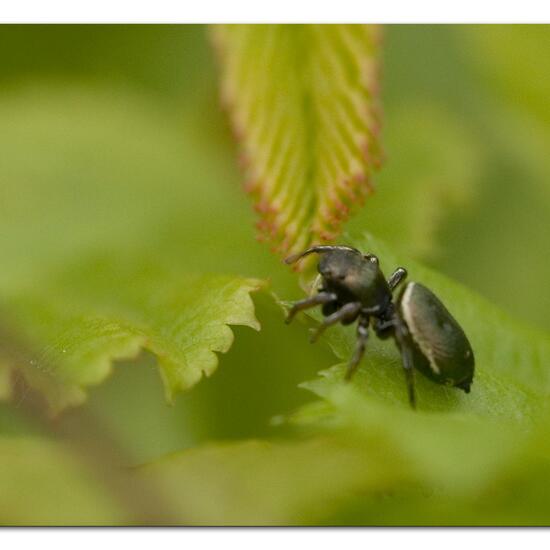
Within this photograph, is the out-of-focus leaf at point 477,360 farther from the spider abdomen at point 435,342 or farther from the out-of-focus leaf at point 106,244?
the out-of-focus leaf at point 106,244

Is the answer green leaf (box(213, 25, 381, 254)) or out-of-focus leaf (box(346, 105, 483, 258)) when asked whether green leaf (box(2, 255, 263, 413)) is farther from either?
A: out-of-focus leaf (box(346, 105, 483, 258))

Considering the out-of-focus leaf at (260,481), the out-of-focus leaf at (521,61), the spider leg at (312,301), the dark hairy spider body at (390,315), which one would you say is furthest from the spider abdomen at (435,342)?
the out-of-focus leaf at (521,61)

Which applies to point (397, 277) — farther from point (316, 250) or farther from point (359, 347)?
point (359, 347)

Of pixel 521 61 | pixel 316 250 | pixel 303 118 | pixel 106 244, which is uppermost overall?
pixel 521 61

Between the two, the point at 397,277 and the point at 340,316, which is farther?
the point at 397,277

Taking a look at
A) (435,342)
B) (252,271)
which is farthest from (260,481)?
(252,271)

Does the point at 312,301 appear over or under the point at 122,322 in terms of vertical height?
over
